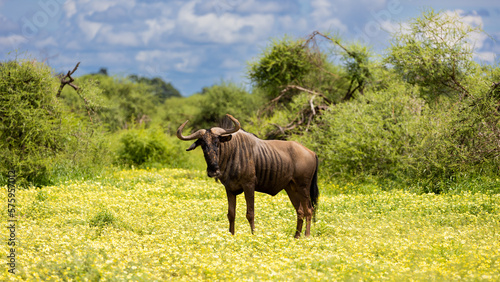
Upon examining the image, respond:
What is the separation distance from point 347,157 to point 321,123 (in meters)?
4.88

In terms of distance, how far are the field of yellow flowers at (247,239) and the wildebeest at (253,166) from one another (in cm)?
70

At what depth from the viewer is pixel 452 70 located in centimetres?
1883

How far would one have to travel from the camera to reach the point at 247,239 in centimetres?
884

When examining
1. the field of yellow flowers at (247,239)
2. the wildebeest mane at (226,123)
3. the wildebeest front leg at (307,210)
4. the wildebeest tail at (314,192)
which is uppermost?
the wildebeest mane at (226,123)

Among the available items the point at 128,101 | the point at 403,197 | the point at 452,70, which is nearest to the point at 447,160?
the point at 403,197

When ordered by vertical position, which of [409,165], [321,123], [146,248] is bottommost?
[146,248]

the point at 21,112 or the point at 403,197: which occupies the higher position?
the point at 21,112

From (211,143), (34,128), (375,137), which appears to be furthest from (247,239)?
(34,128)

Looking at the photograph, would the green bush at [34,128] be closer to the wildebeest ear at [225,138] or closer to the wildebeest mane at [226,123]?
the wildebeest mane at [226,123]

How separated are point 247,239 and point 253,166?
150cm

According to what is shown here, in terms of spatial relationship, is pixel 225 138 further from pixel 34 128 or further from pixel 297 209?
pixel 34 128

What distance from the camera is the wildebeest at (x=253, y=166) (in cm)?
890

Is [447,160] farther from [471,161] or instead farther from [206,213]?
[206,213]

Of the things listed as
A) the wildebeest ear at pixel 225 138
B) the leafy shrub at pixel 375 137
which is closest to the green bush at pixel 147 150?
the leafy shrub at pixel 375 137
